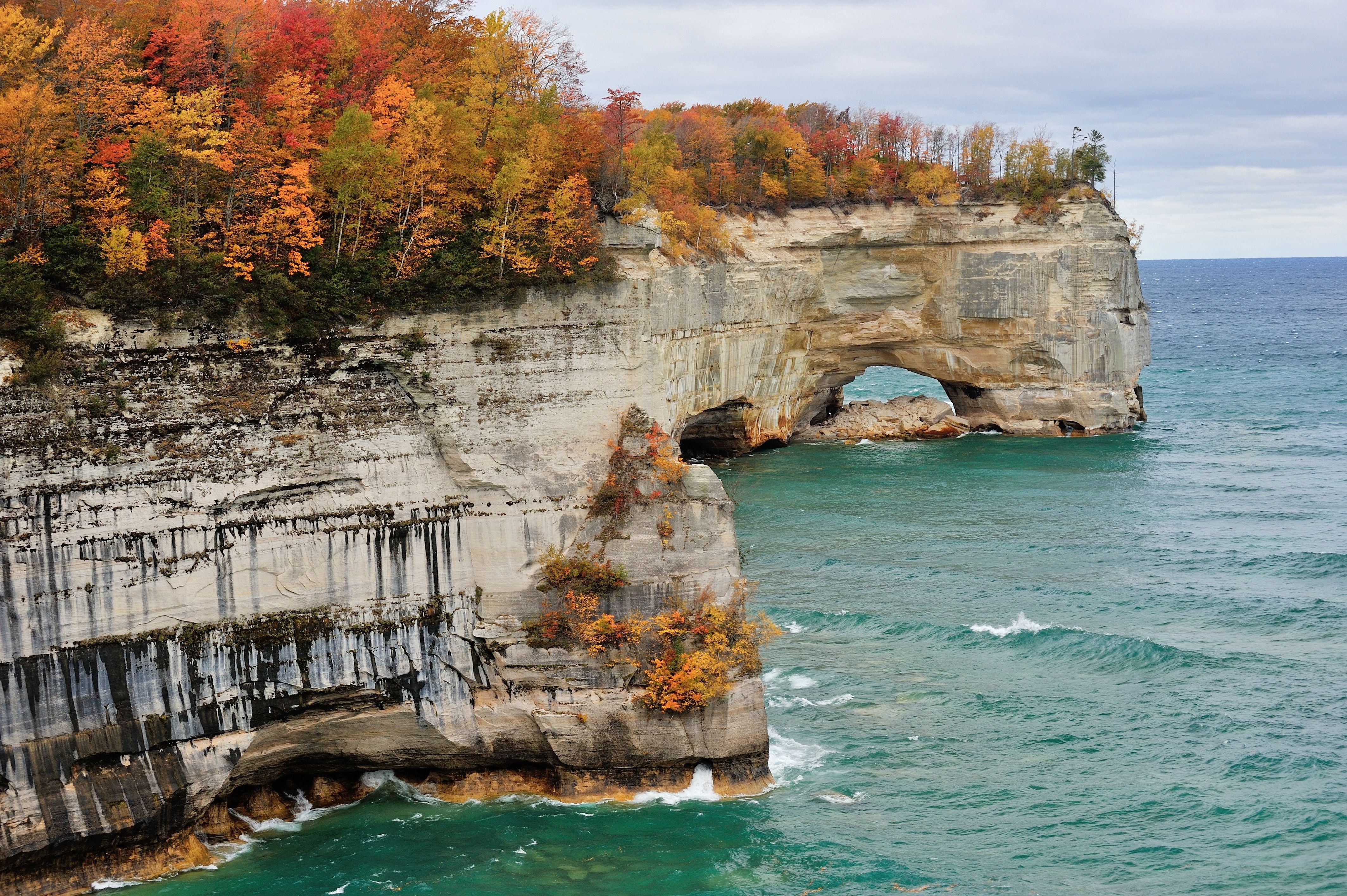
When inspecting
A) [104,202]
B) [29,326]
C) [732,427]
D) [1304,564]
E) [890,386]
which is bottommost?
[1304,564]

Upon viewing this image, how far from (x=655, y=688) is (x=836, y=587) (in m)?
18.1

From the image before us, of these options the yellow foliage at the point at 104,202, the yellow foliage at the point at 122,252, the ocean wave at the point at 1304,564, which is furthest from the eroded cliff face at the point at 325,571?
the ocean wave at the point at 1304,564

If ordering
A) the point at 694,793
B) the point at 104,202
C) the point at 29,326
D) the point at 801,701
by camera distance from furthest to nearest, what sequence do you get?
the point at 801,701 → the point at 694,793 → the point at 104,202 → the point at 29,326

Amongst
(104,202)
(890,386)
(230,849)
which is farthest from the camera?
(890,386)

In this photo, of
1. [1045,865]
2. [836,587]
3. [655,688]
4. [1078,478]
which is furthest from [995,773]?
[1078,478]

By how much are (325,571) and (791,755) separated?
41.8ft

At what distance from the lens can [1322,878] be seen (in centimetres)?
2483

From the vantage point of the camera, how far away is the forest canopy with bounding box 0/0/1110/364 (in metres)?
24.3

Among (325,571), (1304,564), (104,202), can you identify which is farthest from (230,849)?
(1304,564)

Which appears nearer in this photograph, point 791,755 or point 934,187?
point 791,755

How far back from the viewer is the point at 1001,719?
108ft

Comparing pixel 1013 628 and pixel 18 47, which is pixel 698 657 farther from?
pixel 18 47

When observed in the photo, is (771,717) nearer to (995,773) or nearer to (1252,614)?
(995,773)

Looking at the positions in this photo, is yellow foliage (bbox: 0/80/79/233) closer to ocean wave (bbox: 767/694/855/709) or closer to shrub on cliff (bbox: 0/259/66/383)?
shrub on cliff (bbox: 0/259/66/383)
